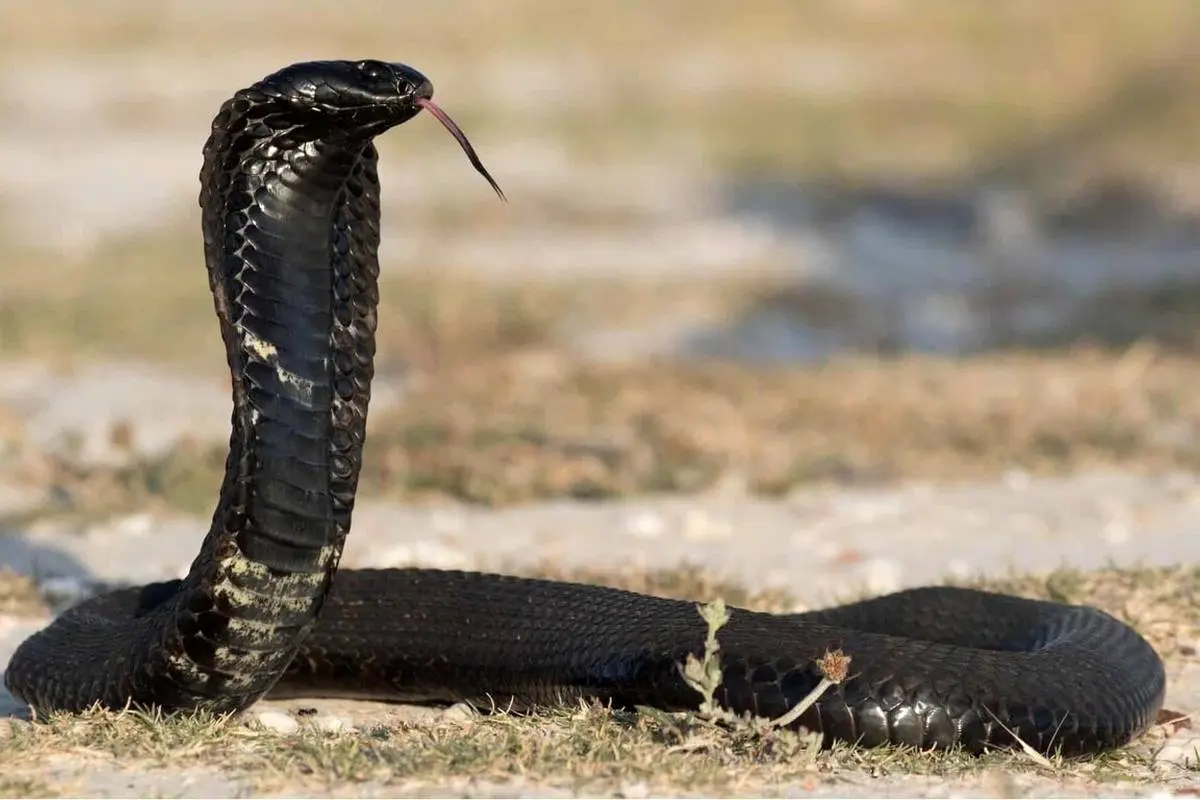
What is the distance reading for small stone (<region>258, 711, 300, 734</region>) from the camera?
4.06 meters

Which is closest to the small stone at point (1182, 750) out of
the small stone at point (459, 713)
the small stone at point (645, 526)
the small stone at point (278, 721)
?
the small stone at point (459, 713)

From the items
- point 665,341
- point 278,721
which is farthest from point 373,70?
point 665,341

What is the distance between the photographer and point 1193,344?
1141cm

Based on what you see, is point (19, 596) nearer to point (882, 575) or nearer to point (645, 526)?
point (645, 526)

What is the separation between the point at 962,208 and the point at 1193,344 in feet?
24.4

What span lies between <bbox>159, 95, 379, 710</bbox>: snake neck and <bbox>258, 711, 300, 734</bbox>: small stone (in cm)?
20

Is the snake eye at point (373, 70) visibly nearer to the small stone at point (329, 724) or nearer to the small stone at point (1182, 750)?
the small stone at point (329, 724)

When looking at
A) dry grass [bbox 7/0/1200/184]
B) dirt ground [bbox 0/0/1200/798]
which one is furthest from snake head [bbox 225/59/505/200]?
dry grass [bbox 7/0/1200/184]

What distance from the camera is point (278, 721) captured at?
427 centimetres

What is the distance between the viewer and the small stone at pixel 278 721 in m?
4.06

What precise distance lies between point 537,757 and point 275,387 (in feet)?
2.77

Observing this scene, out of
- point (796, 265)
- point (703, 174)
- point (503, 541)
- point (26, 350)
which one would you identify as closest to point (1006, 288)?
point (796, 265)

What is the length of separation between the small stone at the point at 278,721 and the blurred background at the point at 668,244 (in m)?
2.91

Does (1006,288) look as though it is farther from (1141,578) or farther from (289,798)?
(289,798)
